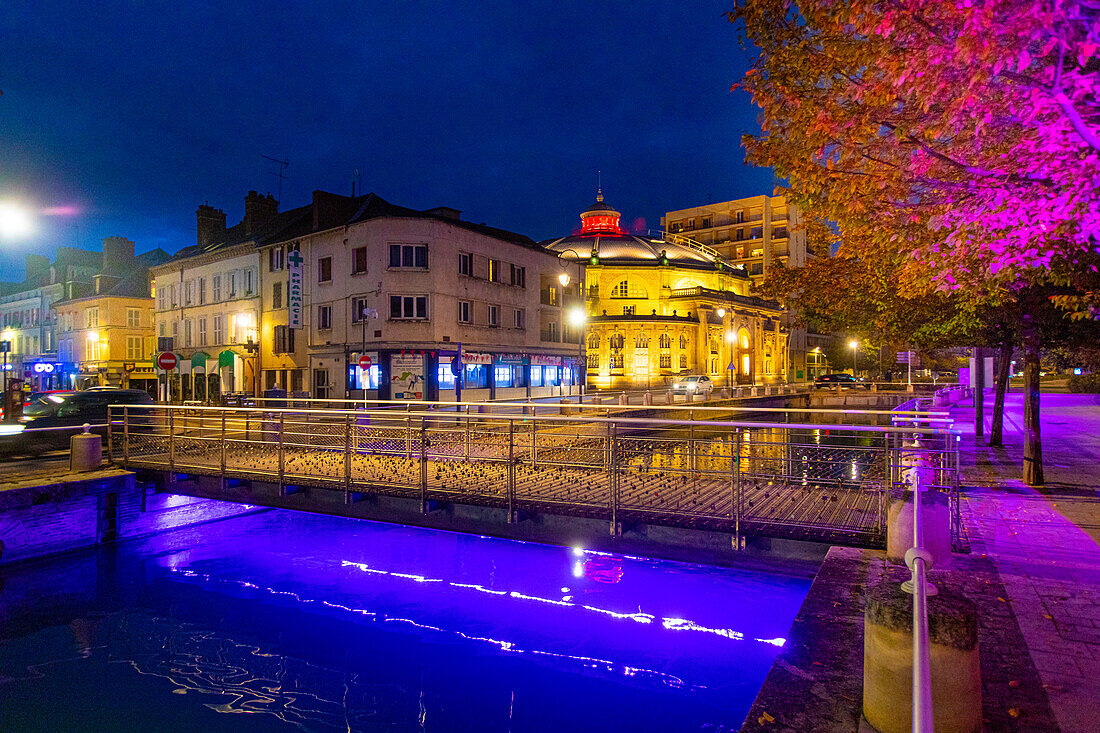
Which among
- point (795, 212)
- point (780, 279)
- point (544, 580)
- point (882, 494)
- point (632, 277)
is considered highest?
point (795, 212)

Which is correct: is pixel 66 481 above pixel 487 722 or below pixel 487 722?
above

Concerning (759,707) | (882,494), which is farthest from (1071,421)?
(759,707)

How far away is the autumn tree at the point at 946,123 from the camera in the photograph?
5316mm

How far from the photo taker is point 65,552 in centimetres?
1305

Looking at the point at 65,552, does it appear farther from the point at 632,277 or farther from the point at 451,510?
the point at 632,277

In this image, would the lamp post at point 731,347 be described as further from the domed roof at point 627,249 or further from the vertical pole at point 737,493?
the vertical pole at point 737,493

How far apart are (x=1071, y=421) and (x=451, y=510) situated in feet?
94.3

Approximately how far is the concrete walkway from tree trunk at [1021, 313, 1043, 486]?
1.15 ft

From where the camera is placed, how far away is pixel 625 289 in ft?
261

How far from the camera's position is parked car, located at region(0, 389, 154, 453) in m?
17.3

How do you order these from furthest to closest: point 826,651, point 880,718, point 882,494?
point 882,494, point 826,651, point 880,718

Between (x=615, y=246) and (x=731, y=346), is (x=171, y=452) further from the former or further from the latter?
(x=615, y=246)

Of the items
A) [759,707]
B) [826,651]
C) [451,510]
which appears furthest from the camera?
[451,510]

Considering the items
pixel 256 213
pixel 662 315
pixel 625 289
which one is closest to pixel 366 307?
pixel 256 213
